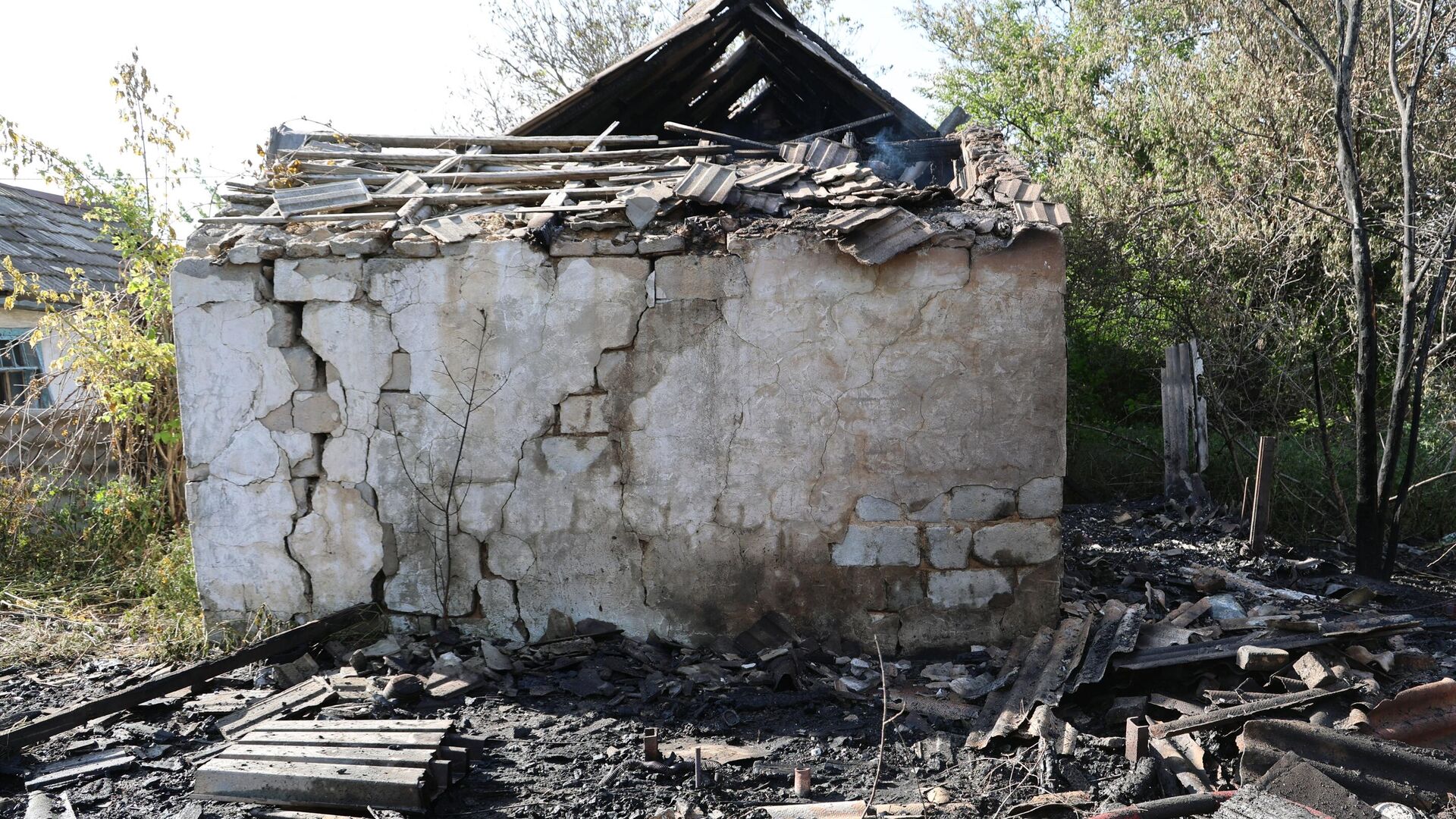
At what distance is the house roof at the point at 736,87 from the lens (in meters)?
7.15

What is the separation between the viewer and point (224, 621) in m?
5.22

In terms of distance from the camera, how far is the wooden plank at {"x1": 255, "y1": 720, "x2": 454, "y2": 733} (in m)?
3.94

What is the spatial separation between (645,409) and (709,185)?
4.05 feet

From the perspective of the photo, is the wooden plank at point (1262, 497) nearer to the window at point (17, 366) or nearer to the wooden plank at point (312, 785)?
the wooden plank at point (312, 785)

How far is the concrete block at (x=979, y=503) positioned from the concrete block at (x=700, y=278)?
1.51 metres

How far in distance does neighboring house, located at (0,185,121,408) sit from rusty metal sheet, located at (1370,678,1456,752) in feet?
35.9

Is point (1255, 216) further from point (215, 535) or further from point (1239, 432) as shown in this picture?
point (215, 535)

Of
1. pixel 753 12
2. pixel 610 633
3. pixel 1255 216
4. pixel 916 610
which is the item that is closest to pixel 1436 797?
pixel 916 610

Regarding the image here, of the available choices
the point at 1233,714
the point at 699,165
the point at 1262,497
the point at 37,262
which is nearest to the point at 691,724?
the point at 1233,714

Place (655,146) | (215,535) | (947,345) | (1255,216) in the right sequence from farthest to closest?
(1255,216) → (655,146) → (215,535) → (947,345)

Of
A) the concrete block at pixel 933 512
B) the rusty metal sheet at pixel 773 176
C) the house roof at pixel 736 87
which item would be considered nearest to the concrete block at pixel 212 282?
the rusty metal sheet at pixel 773 176

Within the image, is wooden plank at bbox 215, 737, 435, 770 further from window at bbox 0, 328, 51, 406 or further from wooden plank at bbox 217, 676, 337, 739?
window at bbox 0, 328, 51, 406

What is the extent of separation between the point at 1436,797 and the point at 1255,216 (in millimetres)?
6888

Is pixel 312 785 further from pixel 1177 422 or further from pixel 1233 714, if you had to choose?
pixel 1177 422
